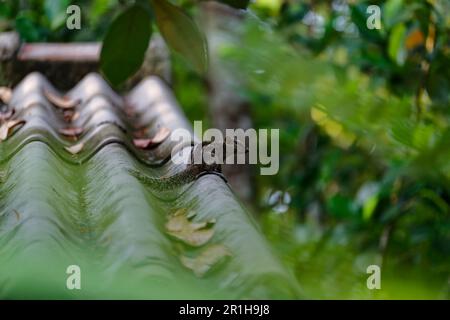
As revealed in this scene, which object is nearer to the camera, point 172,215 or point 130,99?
point 172,215

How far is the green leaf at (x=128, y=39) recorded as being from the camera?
143 centimetres

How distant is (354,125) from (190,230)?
155cm

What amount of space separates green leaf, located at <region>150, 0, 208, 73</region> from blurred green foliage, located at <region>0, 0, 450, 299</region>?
40.7 inches

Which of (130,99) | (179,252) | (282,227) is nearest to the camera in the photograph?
(179,252)

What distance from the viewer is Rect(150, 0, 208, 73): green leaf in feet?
4.58

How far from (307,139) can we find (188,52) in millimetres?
2871

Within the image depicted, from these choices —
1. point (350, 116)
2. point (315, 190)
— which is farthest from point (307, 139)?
point (350, 116)

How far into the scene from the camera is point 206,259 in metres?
1.30

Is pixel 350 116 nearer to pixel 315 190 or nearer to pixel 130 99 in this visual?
pixel 130 99

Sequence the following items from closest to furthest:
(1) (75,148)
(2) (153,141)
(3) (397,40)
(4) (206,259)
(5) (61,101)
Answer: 1. (4) (206,259)
2. (1) (75,148)
3. (2) (153,141)
4. (5) (61,101)
5. (3) (397,40)

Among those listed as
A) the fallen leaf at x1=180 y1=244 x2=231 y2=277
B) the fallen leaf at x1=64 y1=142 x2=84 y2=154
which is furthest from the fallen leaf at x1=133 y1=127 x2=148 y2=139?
the fallen leaf at x1=180 y1=244 x2=231 y2=277

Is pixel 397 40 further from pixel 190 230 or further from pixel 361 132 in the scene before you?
pixel 190 230

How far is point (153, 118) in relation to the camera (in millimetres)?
2562

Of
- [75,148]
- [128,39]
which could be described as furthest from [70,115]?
[128,39]
